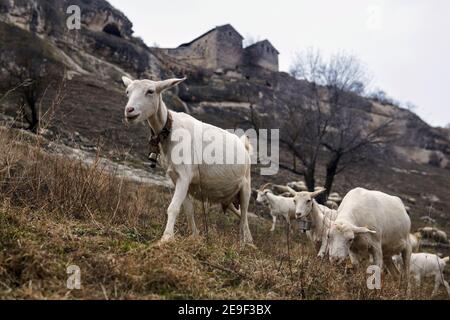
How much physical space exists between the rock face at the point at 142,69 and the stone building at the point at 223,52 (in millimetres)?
163

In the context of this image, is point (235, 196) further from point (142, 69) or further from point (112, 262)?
point (142, 69)

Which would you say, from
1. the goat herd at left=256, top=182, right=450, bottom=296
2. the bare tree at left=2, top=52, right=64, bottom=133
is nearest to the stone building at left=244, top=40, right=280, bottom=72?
the bare tree at left=2, top=52, right=64, bottom=133

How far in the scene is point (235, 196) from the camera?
6980mm

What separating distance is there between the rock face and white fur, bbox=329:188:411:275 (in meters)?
15.5

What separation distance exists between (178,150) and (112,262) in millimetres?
2053

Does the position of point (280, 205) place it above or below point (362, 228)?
below

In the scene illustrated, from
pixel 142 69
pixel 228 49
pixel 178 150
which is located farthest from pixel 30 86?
pixel 228 49

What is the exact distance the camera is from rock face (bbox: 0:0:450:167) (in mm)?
30141

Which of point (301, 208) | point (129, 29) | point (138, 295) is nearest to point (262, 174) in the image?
point (301, 208)

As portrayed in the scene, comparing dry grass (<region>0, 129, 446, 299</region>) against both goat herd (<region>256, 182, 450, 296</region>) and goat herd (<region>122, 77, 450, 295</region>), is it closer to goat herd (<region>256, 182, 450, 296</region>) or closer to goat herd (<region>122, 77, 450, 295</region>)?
goat herd (<region>122, 77, 450, 295</region>)

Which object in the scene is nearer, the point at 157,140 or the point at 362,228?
the point at 157,140

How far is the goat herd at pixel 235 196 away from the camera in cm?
512
